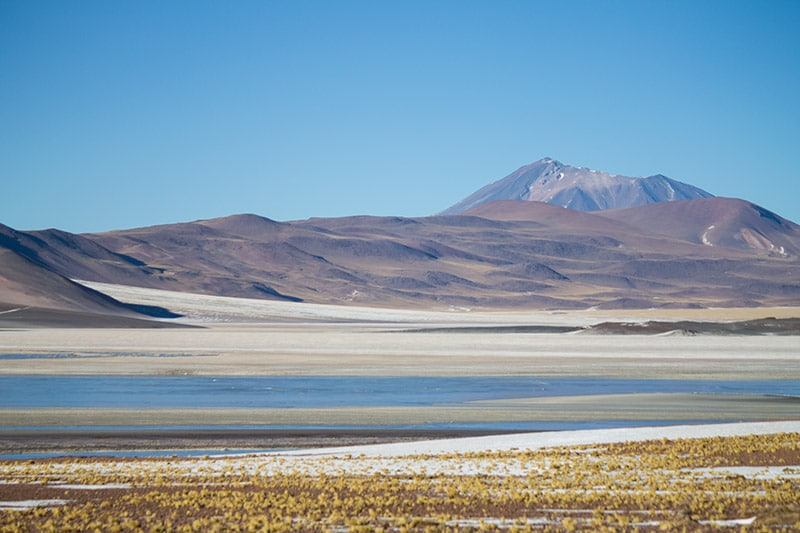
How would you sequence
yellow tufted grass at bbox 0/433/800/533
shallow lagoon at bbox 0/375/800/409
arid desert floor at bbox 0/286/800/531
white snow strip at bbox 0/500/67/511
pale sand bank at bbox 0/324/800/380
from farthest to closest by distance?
pale sand bank at bbox 0/324/800/380 → shallow lagoon at bbox 0/375/800/409 → white snow strip at bbox 0/500/67/511 → arid desert floor at bbox 0/286/800/531 → yellow tufted grass at bbox 0/433/800/533

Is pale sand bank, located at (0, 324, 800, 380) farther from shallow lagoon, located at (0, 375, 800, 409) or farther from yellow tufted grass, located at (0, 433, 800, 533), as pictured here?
yellow tufted grass, located at (0, 433, 800, 533)

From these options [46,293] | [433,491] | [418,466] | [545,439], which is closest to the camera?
[433,491]

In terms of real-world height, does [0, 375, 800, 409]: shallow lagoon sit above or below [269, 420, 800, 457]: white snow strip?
below

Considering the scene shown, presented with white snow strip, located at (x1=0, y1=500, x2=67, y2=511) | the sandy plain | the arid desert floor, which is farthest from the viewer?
the sandy plain

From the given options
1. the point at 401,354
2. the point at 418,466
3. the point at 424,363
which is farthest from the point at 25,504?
the point at 401,354

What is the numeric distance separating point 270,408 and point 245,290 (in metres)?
151

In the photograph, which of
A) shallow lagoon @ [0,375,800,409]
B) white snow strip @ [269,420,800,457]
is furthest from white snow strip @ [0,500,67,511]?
shallow lagoon @ [0,375,800,409]

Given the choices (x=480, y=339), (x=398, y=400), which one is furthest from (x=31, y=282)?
(x=398, y=400)

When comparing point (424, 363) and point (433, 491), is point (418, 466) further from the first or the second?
point (424, 363)

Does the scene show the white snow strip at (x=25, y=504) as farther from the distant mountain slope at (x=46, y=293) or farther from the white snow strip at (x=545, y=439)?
the distant mountain slope at (x=46, y=293)

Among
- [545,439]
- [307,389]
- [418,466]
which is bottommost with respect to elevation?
[307,389]

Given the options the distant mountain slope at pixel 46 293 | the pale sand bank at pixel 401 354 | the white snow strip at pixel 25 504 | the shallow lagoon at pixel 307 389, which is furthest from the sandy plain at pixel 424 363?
the distant mountain slope at pixel 46 293

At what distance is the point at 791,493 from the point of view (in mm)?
14086

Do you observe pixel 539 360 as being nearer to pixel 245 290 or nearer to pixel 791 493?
pixel 791 493
